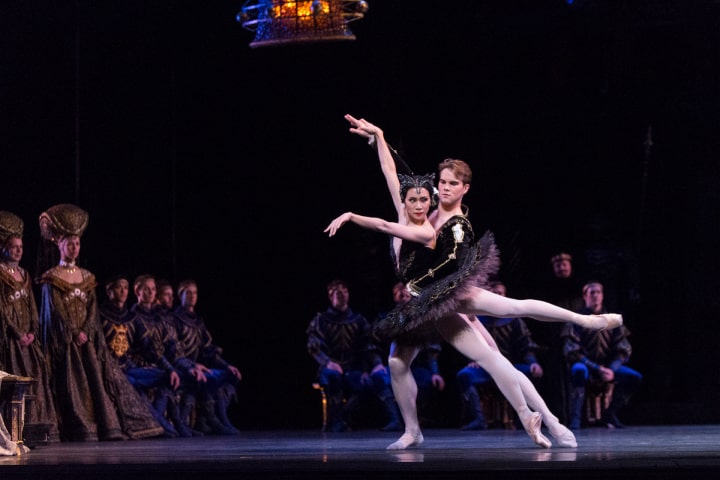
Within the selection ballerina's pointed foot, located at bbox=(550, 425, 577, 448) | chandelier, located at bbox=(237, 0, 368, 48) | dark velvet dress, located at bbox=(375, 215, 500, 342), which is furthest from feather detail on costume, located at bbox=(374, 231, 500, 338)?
chandelier, located at bbox=(237, 0, 368, 48)

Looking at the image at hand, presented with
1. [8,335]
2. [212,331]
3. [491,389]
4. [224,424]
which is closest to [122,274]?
[212,331]

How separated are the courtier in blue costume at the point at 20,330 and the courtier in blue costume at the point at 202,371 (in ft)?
4.47

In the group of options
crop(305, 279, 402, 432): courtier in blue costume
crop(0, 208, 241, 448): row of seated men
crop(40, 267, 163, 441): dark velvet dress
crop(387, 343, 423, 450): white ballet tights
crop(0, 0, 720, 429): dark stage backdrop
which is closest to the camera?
crop(387, 343, 423, 450): white ballet tights

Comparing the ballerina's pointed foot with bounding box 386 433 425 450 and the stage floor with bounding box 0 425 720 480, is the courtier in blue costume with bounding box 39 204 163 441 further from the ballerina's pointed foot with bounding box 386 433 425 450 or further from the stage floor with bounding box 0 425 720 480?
Result: the ballerina's pointed foot with bounding box 386 433 425 450

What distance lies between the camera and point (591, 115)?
10.8 m

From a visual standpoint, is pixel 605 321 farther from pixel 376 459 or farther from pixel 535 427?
pixel 376 459

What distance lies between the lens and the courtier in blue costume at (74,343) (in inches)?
342

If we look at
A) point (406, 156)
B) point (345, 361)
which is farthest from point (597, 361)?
point (406, 156)

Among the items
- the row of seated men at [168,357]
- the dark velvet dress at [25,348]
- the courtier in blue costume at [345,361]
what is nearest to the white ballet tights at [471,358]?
the dark velvet dress at [25,348]

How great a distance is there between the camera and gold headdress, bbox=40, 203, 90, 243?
8727mm

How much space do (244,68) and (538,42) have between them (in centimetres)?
240

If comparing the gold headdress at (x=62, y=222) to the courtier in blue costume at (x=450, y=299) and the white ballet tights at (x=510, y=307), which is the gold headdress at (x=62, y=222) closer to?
the courtier in blue costume at (x=450, y=299)

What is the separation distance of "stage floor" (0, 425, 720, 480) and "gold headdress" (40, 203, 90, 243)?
1405 mm

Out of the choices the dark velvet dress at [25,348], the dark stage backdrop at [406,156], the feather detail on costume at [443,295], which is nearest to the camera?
the feather detail on costume at [443,295]
